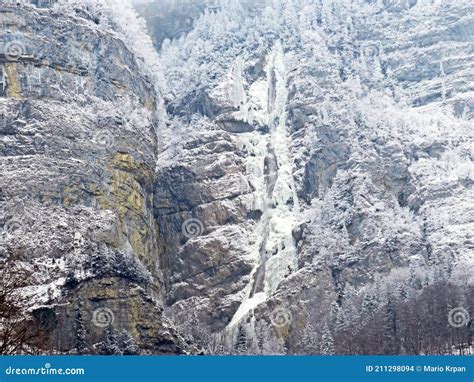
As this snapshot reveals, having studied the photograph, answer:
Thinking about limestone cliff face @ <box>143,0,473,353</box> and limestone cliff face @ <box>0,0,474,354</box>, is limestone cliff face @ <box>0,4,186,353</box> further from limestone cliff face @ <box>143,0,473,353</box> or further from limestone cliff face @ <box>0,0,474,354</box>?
limestone cliff face @ <box>143,0,473,353</box>

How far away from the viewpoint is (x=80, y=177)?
117438 millimetres

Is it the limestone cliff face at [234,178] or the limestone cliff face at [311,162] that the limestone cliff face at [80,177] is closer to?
the limestone cliff face at [234,178]

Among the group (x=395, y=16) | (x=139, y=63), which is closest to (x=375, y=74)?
(x=395, y=16)

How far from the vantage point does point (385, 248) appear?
4897 inches

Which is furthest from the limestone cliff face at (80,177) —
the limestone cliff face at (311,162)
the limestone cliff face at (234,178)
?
the limestone cliff face at (311,162)

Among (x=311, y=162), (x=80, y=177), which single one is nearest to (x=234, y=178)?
(x=311, y=162)

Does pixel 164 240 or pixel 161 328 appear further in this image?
pixel 164 240

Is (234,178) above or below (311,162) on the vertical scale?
below

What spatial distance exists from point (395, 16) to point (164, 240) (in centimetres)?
8269

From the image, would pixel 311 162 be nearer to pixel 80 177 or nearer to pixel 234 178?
pixel 234 178

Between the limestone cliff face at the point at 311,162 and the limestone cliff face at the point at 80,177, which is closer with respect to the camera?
the limestone cliff face at the point at 80,177

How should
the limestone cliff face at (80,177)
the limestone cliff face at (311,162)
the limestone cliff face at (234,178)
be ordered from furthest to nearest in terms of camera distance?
the limestone cliff face at (311,162)
the limestone cliff face at (234,178)
the limestone cliff face at (80,177)

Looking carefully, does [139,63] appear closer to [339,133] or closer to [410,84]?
[339,133]

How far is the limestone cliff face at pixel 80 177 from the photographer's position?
97625 millimetres
